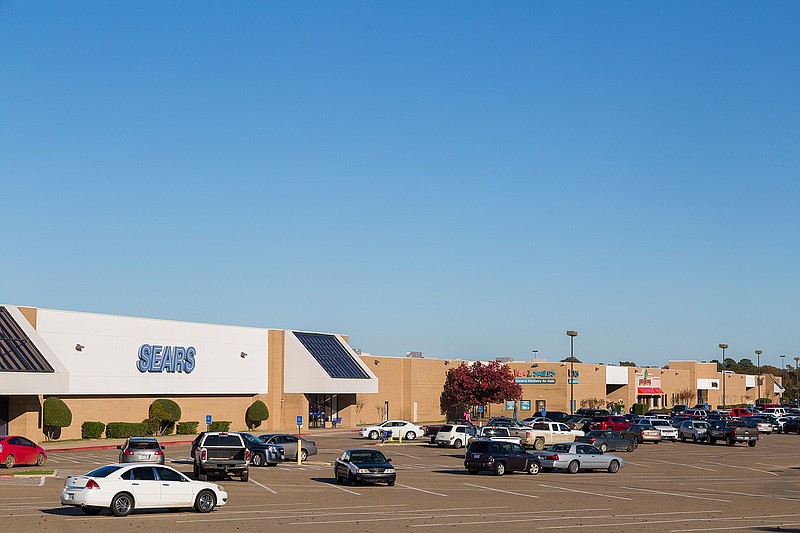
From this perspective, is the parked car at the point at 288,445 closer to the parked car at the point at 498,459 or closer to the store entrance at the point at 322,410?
the parked car at the point at 498,459

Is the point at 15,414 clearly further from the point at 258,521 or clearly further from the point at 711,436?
the point at 711,436

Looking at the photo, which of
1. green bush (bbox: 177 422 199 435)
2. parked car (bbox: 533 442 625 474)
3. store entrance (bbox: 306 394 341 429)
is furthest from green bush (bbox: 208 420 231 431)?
parked car (bbox: 533 442 625 474)

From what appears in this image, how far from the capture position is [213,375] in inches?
2911

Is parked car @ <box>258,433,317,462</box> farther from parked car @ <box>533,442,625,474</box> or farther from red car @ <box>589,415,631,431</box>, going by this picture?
red car @ <box>589,415,631,431</box>

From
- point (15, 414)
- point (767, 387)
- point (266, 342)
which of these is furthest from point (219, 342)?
point (767, 387)

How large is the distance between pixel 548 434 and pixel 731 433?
16.2 meters

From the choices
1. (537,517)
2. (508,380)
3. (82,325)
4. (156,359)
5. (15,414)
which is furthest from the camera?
(508,380)

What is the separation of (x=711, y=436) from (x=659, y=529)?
46.8m

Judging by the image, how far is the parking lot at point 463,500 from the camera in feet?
86.9

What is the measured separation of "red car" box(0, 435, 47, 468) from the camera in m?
43.2

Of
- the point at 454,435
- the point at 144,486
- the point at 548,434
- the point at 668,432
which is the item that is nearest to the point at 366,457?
the point at 144,486

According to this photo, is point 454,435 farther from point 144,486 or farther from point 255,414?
point 144,486

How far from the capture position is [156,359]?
68.6 metres

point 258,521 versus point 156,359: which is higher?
point 156,359
